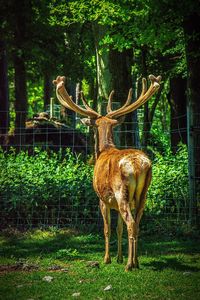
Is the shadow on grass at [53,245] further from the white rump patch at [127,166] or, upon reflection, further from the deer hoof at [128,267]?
the white rump patch at [127,166]

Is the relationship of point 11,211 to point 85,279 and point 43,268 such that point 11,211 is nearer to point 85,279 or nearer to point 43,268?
point 43,268

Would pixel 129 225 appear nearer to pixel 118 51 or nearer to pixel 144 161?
pixel 144 161

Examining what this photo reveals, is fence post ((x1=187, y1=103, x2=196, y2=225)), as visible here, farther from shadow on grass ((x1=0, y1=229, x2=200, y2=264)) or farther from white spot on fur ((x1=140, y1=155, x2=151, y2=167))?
white spot on fur ((x1=140, y1=155, x2=151, y2=167))

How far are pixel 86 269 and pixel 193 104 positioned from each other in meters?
5.28

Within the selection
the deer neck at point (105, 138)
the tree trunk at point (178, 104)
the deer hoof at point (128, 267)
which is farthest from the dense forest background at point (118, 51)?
the deer hoof at point (128, 267)

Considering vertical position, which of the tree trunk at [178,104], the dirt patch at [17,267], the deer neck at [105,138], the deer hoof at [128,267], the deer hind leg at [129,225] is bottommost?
the dirt patch at [17,267]

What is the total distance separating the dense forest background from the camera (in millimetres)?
12930

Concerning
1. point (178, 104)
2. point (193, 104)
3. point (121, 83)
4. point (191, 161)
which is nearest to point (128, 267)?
point (191, 161)

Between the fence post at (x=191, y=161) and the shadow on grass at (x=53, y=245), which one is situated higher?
the fence post at (x=191, y=161)

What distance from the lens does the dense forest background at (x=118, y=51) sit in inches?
509

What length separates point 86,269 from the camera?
8820mm

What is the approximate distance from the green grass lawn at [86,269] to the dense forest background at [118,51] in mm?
2207

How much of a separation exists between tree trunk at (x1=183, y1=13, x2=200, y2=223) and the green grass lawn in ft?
4.05

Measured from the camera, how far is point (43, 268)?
9.00 metres
